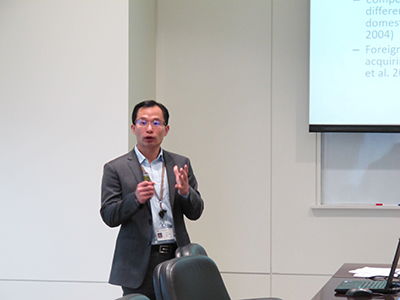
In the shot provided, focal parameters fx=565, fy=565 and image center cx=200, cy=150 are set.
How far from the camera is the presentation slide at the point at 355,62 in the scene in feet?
14.8

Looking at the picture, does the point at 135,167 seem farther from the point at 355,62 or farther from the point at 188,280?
the point at 355,62

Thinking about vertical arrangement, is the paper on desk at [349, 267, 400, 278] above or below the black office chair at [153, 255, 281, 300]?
below

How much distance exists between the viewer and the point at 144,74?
15.1 feet

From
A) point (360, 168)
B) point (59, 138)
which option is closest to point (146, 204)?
point (59, 138)

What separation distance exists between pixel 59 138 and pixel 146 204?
1.66 m

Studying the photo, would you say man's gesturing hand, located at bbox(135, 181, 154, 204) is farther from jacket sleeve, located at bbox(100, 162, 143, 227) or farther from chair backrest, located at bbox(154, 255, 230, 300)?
chair backrest, located at bbox(154, 255, 230, 300)

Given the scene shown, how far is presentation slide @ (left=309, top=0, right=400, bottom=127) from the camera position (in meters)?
4.51

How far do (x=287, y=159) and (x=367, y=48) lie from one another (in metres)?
1.10

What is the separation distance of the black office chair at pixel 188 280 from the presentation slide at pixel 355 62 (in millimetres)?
2628

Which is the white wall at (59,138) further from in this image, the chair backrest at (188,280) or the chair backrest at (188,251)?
the chair backrest at (188,280)

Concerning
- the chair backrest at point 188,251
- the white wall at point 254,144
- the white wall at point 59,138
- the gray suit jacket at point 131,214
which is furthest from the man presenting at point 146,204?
the white wall at point 254,144

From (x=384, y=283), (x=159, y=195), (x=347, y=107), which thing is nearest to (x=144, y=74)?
(x=347, y=107)

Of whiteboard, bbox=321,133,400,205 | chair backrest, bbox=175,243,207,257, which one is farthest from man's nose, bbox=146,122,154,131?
whiteboard, bbox=321,133,400,205

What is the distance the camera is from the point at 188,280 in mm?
2008
